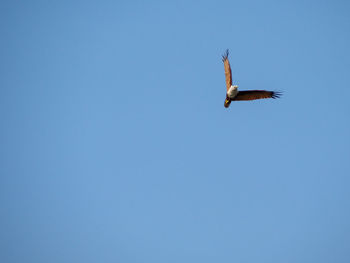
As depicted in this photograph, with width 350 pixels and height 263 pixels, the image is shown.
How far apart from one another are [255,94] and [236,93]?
189 cm

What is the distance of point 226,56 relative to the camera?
2653cm

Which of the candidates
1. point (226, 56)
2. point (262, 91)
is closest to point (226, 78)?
point (226, 56)

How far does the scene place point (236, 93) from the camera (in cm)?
2673

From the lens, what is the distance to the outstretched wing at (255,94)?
27344mm

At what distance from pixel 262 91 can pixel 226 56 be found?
12.0 feet

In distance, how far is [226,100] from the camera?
1062 inches

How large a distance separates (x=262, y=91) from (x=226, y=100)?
2875 mm

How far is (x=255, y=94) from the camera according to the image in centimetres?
2797

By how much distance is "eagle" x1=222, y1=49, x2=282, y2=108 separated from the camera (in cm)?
2628

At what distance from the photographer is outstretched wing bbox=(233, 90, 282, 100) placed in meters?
27.3

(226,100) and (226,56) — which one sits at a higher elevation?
(226,56)

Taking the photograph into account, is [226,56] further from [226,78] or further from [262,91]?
[262,91]

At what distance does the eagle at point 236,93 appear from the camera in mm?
26280
